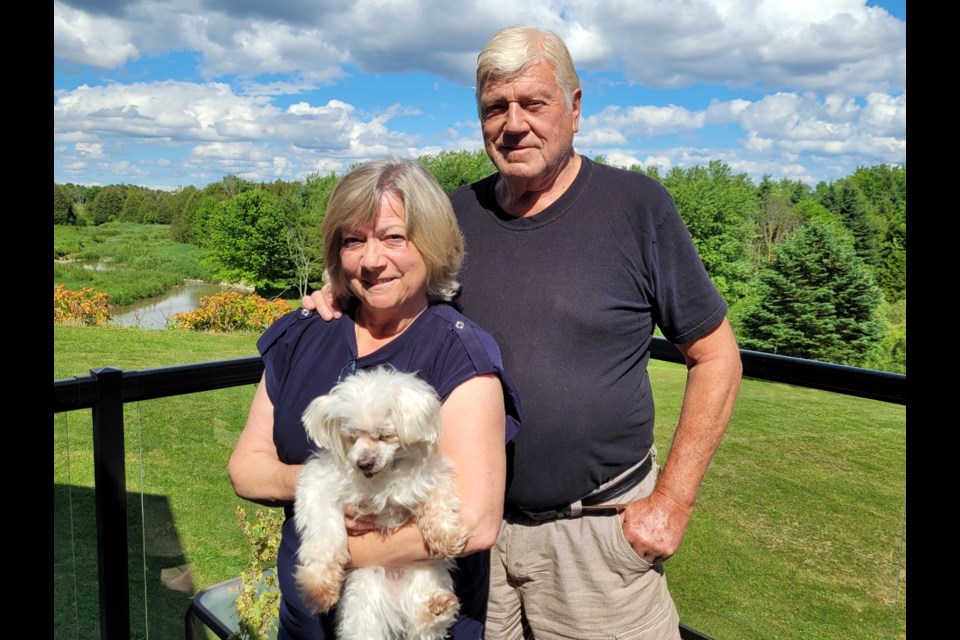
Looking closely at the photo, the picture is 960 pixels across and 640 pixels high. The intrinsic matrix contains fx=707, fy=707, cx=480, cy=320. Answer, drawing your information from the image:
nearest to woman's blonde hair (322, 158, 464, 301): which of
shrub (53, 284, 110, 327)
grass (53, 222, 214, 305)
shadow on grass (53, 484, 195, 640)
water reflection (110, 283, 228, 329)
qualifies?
shadow on grass (53, 484, 195, 640)

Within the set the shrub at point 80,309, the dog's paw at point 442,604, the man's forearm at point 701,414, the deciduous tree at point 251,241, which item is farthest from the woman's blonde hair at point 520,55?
the deciduous tree at point 251,241

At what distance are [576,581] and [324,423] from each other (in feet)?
3.56

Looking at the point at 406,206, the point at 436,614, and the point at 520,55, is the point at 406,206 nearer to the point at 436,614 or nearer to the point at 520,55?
the point at 520,55

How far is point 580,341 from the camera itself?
222 cm

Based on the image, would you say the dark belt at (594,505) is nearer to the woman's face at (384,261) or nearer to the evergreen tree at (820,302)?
the woman's face at (384,261)

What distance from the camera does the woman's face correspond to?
192cm

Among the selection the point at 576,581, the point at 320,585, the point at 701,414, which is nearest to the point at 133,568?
the point at 320,585

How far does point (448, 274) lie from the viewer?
210 centimetres

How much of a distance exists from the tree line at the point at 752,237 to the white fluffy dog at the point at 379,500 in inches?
686

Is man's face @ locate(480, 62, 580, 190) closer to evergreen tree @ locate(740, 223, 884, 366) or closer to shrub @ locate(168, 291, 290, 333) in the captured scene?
shrub @ locate(168, 291, 290, 333)

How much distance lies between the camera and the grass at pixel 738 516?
242 cm

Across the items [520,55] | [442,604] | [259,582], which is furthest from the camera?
[259,582]
